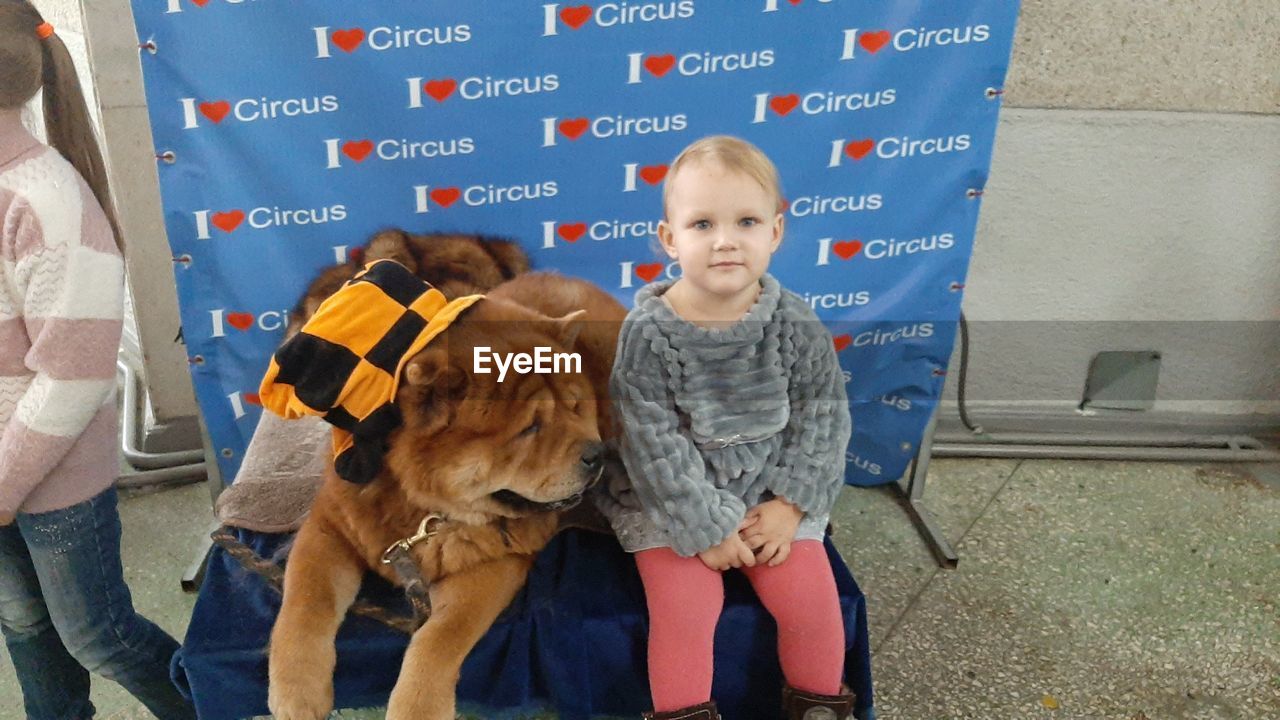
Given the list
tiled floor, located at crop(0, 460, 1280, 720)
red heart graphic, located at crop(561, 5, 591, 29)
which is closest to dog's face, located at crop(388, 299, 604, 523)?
tiled floor, located at crop(0, 460, 1280, 720)

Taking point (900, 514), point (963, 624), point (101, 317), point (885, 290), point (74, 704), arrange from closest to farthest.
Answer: point (101, 317) → point (74, 704) → point (963, 624) → point (885, 290) → point (900, 514)

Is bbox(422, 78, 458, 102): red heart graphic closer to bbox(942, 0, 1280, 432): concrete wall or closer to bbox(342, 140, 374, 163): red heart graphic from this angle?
bbox(342, 140, 374, 163): red heart graphic

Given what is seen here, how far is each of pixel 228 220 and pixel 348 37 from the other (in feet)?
1.94

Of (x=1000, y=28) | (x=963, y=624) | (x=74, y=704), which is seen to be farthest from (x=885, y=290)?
(x=74, y=704)

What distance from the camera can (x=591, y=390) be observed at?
5.40ft

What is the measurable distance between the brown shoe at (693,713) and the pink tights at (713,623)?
0.01 metres

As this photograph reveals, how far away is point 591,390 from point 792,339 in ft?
1.30

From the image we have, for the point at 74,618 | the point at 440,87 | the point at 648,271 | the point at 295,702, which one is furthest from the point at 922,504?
the point at 74,618

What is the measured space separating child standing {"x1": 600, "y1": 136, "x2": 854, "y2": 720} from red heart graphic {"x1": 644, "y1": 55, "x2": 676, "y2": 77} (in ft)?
2.49

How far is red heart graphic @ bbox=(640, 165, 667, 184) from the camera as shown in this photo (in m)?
2.41

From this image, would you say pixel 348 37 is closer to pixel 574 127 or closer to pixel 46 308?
pixel 574 127

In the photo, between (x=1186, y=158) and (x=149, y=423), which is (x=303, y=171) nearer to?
(x=149, y=423)

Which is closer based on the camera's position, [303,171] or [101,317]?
[101,317]

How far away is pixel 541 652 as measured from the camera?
5.43ft
